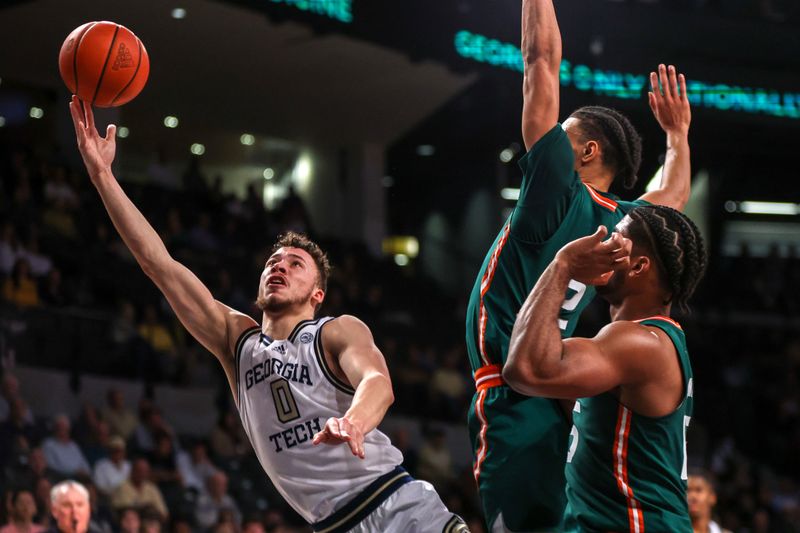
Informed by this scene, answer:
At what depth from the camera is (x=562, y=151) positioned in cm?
370

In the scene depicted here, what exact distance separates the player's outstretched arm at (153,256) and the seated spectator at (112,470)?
5.85 meters

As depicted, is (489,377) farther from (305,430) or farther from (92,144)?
(92,144)

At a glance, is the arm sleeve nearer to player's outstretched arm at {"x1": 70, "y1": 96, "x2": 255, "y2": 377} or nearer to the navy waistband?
the navy waistband

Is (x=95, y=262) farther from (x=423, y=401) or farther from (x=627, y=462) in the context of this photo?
(x=627, y=462)

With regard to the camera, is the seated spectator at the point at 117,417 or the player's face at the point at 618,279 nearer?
the player's face at the point at 618,279

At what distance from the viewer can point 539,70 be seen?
3781 millimetres

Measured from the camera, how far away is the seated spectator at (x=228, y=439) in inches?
465

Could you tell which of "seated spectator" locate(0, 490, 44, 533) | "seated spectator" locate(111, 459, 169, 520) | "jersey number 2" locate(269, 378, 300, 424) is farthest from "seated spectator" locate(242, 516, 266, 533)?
"jersey number 2" locate(269, 378, 300, 424)

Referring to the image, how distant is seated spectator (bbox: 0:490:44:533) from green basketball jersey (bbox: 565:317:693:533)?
5908 mm

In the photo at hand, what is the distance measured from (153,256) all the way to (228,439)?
25.1 ft

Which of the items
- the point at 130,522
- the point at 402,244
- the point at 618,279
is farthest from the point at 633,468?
the point at 402,244

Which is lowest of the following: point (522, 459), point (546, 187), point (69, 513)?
point (69, 513)

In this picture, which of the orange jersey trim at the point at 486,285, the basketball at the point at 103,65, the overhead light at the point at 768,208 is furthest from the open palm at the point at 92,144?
the overhead light at the point at 768,208

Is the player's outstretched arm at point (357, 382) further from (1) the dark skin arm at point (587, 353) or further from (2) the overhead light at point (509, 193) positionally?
(2) the overhead light at point (509, 193)
